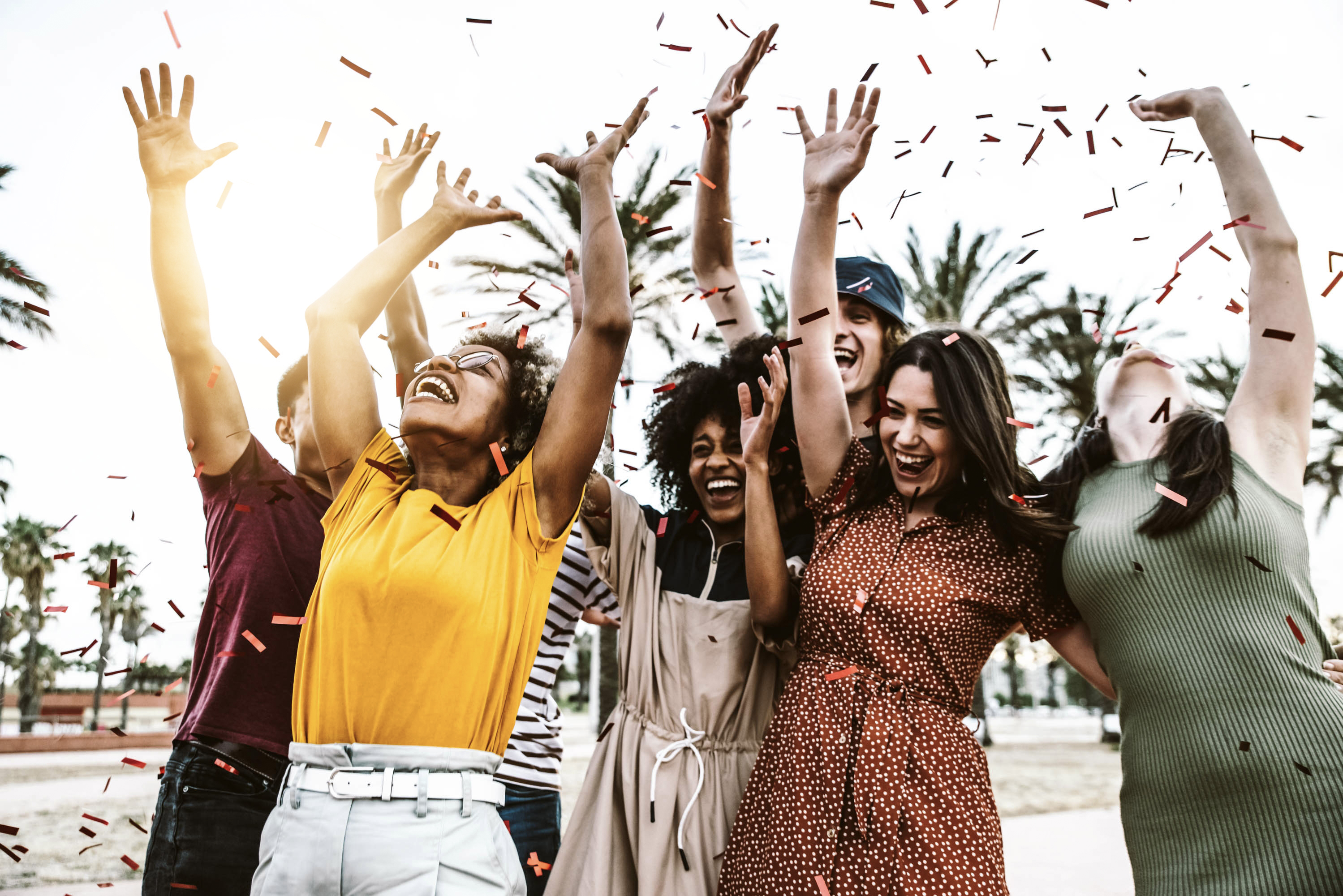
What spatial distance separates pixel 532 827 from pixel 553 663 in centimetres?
61

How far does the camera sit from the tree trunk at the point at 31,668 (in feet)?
125

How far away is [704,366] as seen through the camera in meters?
4.00

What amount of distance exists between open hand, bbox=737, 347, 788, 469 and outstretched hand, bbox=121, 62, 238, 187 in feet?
6.18

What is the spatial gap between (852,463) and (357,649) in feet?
5.52

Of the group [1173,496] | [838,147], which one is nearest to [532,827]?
[1173,496]

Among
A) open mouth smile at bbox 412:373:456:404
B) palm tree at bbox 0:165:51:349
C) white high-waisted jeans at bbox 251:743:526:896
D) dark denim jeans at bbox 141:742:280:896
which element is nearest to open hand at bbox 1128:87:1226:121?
open mouth smile at bbox 412:373:456:404

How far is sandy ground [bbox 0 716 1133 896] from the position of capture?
34.1ft

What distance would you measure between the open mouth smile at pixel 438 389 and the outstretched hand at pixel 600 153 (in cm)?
75

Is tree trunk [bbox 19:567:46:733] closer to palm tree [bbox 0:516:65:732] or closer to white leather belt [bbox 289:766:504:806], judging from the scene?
palm tree [bbox 0:516:65:732]

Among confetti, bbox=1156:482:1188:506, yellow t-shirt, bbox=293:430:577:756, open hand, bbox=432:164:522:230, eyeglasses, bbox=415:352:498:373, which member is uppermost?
open hand, bbox=432:164:522:230

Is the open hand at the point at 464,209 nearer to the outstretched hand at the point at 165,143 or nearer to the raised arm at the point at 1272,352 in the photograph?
the outstretched hand at the point at 165,143

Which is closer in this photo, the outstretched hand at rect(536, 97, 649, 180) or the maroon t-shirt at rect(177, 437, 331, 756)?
the outstretched hand at rect(536, 97, 649, 180)

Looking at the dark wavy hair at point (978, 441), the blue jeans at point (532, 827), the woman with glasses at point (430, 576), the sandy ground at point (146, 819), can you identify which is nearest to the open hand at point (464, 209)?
the woman with glasses at point (430, 576)

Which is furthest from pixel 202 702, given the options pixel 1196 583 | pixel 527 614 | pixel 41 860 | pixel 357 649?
pixel 41 860
